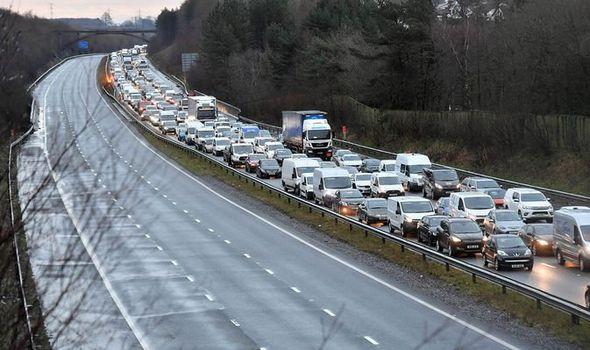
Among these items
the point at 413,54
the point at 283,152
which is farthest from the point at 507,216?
the point at 413,54

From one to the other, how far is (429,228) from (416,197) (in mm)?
4533

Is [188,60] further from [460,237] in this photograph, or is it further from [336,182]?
[460,237]

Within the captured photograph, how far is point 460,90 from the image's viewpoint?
84.8m

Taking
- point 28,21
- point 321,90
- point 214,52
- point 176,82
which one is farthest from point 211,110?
point 28,21

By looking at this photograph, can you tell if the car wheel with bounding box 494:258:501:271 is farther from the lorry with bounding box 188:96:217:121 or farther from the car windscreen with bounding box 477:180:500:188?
the lorry with bounding box 188:96:217:121

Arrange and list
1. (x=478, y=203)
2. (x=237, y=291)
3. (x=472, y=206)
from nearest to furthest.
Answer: (x=237, y=291) < (x=472, y=206) < (x=478, y=203)

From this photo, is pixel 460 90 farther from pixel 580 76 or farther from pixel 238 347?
pixel 238 347

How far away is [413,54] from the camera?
86.6 metres

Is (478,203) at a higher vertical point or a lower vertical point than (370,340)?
higher

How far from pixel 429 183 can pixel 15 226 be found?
45.5 m

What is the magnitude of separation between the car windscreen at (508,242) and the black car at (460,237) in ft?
7.48

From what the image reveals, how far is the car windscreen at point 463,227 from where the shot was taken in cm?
3481

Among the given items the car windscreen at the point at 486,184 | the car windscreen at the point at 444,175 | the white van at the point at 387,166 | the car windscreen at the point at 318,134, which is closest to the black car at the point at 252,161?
the car windscreen at the point at 318,134

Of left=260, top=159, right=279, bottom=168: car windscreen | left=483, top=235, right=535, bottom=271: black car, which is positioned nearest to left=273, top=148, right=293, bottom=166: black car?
left=260, top=159, right=279, bottom=168: car windscreen
